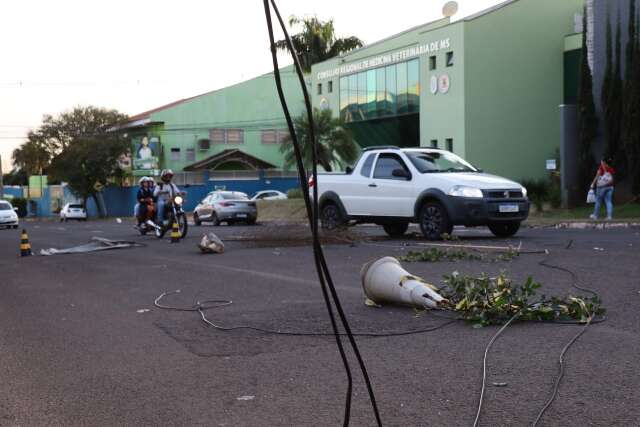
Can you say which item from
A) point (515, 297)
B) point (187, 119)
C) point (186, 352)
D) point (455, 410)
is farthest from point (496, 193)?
point (187, 119)

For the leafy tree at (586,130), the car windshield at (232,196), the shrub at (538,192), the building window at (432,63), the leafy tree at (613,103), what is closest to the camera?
the leafy tree at (613,103)

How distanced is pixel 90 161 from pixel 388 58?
26.6m

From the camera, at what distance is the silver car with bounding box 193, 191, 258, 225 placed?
1235 inches

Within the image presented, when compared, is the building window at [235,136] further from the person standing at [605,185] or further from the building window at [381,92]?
the person standing at [605,185]

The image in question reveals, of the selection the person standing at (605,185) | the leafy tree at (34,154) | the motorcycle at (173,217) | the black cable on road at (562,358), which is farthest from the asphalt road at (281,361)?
the leafy tree at (34,154)

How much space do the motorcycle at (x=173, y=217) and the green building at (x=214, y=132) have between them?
40641 millimetres

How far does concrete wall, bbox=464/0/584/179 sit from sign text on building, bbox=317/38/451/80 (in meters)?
2.15

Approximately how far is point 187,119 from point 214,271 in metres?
52.0

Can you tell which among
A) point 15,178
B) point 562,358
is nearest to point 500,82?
point 562,358

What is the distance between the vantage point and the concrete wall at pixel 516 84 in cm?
3794

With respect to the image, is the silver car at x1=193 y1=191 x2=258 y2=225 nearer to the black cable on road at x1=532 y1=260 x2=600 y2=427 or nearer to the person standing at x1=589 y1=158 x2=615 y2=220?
the person standing at x1=589 y1=158 x2=615 y2=220

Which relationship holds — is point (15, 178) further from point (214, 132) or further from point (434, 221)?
point (434, 221)

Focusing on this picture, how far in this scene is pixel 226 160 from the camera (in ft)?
199

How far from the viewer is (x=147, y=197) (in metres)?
20.5
